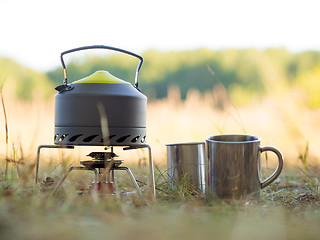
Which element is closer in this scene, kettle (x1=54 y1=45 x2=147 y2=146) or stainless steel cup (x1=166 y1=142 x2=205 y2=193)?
kettle (x1=54 y1=45 x2=147 y2=146)

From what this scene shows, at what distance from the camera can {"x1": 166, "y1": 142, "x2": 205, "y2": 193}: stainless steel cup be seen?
7.52 feet

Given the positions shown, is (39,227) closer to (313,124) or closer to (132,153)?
(132,153)

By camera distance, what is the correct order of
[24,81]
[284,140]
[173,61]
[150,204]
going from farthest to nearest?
1. [173,61]
2. [24,81]
3. [284,140]
4. [150,204]

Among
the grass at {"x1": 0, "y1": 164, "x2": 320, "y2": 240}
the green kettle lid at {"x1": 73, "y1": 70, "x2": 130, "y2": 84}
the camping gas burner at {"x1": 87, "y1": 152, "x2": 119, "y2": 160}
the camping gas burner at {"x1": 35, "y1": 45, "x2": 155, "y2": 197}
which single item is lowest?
the grass at {"x1": 0, "y1": 164, "x2": 320, "y2": 240}

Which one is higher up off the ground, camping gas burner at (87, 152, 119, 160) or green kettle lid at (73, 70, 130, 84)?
green kettle lid at (73, 70, 130, 84)

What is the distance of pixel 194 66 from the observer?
1856cm

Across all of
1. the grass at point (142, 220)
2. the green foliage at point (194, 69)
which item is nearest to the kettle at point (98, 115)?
the grass at point (142, 220)

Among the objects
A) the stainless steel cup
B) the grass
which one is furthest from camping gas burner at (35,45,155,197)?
the stainless steel cup

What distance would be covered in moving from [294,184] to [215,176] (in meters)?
0.93

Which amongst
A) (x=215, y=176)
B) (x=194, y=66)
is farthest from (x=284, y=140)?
(x=194, y=66)

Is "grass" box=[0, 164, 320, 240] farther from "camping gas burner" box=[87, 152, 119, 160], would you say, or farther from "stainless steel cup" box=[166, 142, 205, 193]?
"stainless steel cup" box=[166, 142, 205, 193]

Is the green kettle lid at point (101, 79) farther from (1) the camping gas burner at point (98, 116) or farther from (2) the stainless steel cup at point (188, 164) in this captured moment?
(2) the stainless steel cup at point (188, 164)

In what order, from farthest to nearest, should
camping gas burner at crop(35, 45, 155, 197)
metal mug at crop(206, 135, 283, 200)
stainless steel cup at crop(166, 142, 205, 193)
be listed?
stainless steel cup at crop(166, 142, 205, 193) → metal mug at crop(206, 135, 283, 200) → camping gas burner at crop(35, 45, 155, 197)

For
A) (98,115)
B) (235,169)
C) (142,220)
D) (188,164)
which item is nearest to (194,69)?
(188,164)
